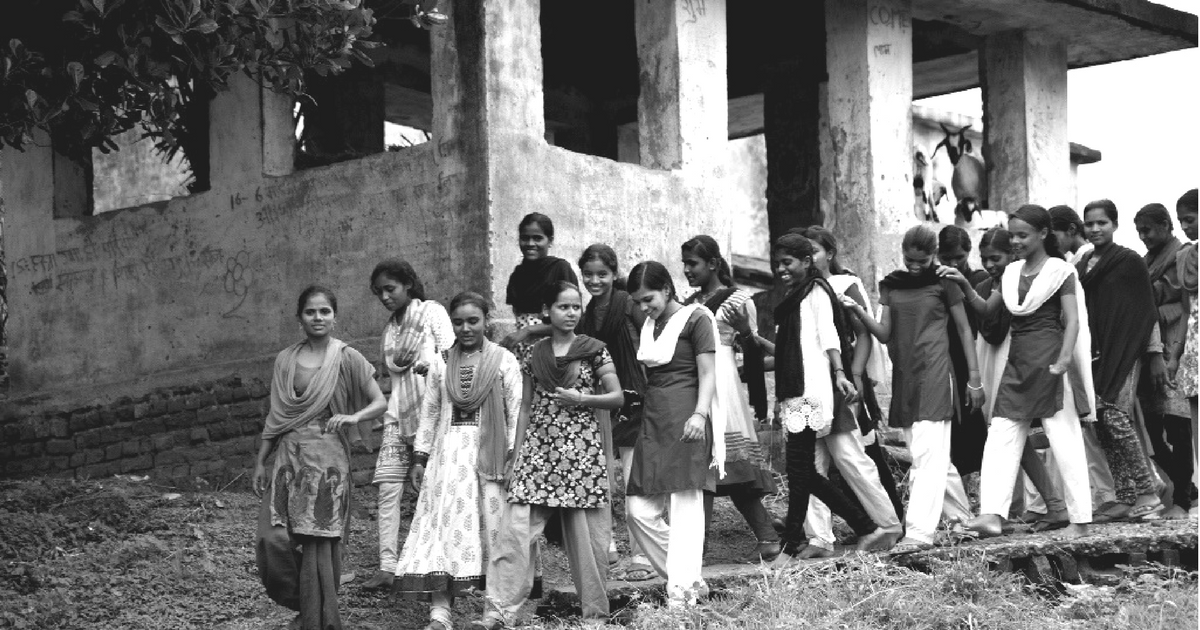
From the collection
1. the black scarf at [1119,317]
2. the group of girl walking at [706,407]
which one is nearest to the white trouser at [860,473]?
the group of girl walking at [706,407]

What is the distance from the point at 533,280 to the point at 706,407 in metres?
1.74

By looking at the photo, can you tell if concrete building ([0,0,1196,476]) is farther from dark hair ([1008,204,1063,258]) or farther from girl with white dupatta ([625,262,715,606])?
dark hair ([1008,204,1063,258])

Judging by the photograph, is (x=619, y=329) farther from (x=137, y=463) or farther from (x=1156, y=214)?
(x=137, y=463)

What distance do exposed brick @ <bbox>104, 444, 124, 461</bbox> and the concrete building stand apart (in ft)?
0.08

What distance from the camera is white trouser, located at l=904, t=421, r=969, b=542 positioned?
7.75 m

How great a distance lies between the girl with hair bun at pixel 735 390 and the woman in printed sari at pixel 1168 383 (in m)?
1.99

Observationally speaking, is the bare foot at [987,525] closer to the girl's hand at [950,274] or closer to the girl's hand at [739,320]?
the girl's hand at [950,274]

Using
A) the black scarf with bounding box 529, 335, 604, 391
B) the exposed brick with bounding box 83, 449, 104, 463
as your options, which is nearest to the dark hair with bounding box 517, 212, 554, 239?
the black scarf with bounding box 529, 335, 604, 391

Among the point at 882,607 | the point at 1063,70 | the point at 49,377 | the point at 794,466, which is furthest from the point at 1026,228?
the point at 49,377

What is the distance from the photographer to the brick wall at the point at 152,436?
1093 cm

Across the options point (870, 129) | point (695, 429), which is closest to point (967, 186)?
point (870, 129)

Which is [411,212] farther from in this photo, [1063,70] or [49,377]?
[1063,70]

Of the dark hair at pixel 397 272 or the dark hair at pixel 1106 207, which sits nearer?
the dark hair at pixel 397 272

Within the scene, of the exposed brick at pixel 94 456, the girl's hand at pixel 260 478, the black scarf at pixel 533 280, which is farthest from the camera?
the exposed brick at pixel 94 456
